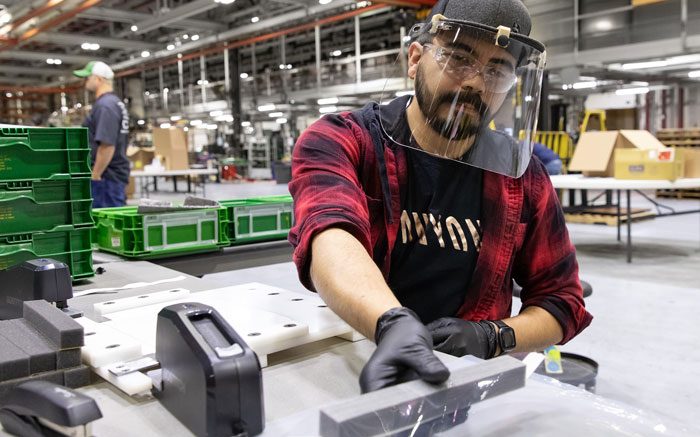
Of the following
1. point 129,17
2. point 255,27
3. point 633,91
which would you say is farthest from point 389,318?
point 633,91

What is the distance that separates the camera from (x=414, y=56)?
1359 mm

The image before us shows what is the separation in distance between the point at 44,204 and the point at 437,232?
3.95 ft

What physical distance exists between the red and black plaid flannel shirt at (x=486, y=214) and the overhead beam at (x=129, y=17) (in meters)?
13.7

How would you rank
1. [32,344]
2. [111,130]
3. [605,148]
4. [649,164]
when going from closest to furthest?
[32,344] → [111,130] → [649,164] → [605,148]

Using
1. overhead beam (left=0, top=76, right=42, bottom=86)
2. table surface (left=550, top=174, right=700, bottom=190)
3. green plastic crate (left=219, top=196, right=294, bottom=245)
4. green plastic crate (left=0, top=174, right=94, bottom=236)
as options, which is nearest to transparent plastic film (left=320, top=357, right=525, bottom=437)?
green plastic crate (left=0, top=174, right=94, bottom=236)

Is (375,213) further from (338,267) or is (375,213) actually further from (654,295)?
(654,295)

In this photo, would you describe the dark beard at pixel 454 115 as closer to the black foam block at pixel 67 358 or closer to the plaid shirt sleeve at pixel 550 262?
the plaid shirt sleeve at pixel 550 262

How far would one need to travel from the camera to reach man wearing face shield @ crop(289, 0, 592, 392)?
124 cm

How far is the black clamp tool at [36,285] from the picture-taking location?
3.79 feet

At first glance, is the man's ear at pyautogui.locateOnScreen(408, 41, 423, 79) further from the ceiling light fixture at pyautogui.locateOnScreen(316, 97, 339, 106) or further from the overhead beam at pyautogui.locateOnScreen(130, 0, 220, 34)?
the ceiling light fixture at pyautogui.locateOnScreen(316, 97, 339, 106)

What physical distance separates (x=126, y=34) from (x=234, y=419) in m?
18.6

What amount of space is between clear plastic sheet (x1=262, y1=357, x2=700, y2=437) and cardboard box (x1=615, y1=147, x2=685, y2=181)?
520 cm

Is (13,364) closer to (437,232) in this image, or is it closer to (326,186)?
(326,186)

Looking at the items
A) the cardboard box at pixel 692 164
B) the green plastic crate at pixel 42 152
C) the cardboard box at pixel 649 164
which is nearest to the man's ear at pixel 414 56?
the green plastic crate at pixel 42 152
